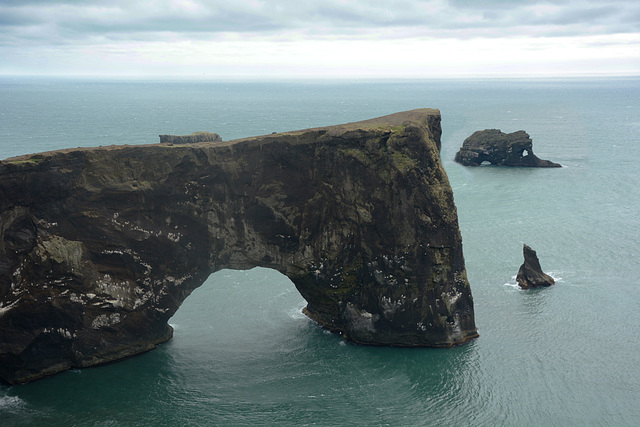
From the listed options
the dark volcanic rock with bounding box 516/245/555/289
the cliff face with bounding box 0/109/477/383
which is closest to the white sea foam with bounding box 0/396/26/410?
Result: the cliff face with bounding box 0/109/477/383

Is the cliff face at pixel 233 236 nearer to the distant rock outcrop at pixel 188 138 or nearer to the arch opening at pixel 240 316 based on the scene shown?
the arch opening at pixel 240 316

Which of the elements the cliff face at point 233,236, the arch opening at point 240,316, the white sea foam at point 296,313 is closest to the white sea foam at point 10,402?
the cliff face at point 233,236

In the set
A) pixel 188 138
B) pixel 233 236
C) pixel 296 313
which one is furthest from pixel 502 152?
A: pixel 233 236

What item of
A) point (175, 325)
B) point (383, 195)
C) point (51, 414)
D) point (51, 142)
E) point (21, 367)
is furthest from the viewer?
point (51, 142)

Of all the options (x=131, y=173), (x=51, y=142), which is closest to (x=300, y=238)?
(x=131, y=173)

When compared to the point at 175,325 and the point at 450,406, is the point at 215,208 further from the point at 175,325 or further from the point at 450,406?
the point at 450,406

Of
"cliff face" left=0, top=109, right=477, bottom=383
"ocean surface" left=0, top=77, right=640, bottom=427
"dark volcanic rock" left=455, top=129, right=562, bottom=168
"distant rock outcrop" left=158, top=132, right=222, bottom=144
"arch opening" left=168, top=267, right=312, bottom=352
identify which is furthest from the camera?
"dark volcanic rock" left=455, top=129, right=562, bottom=168

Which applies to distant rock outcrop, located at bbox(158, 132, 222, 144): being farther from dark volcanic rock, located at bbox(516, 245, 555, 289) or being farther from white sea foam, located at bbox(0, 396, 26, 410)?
white sea foam, located at bbox(0, 396, 26, 410)
